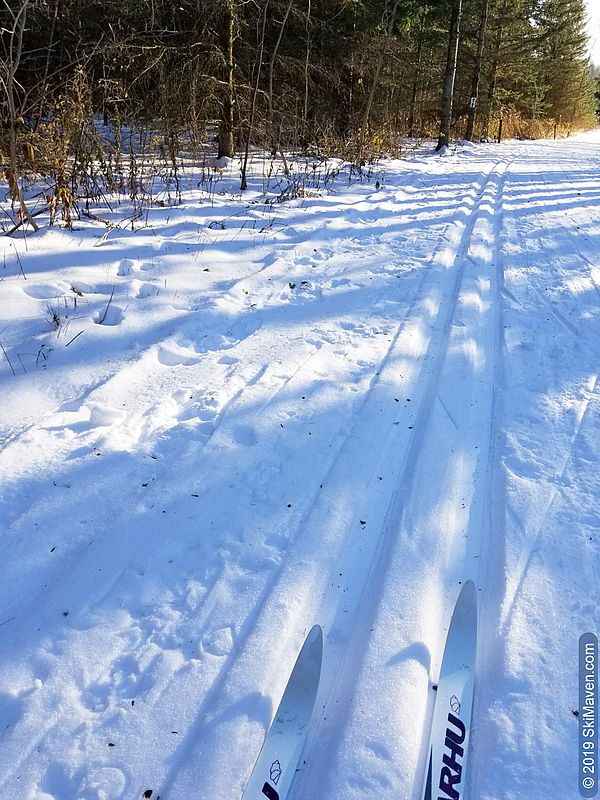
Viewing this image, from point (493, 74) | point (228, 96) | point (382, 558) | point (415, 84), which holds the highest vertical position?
point (493, 74)

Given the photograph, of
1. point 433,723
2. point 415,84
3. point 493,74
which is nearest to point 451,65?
point 415,84

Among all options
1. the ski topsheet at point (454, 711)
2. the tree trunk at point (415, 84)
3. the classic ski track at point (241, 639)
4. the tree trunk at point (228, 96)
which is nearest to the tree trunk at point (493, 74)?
the tree trunk at point (415, 84)

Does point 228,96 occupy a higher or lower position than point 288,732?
higher

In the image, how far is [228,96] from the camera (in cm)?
931

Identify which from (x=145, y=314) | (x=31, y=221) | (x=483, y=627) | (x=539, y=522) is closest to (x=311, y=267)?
(x=145, y=314)

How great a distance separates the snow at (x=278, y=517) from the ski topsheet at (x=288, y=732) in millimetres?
36

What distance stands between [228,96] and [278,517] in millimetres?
9406

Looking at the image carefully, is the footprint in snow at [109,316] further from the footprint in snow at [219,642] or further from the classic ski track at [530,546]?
the classic ski track at [530,546]

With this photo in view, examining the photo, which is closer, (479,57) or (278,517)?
(278,517)

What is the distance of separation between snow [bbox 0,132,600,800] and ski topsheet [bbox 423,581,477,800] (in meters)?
0.04

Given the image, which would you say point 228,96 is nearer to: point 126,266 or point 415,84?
point 126,266

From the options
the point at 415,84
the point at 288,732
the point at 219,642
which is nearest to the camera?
the point at 288,732

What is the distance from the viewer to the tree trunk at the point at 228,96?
8.88 metres

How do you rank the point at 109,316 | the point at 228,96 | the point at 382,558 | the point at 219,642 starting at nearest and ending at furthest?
1. the point at 219,642
2. the point at 382,558
3. the point at 109,316
4. the point at 228,96
